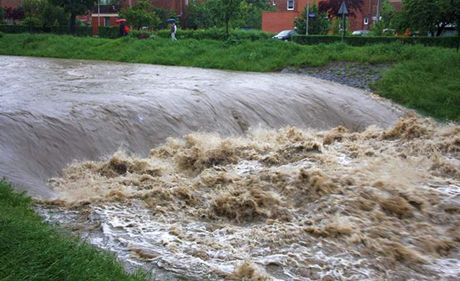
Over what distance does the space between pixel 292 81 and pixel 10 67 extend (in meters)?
10.1

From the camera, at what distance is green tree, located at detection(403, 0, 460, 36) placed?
21.7 meters

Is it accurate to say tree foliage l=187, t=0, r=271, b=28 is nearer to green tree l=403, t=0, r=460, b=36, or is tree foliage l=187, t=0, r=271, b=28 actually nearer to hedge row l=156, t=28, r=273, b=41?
hedge row l=156, t=28, r=273, b=41

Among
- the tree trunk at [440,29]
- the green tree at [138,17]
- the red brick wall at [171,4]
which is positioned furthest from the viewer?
the red brick wall at [171,4]

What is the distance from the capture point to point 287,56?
876 inches

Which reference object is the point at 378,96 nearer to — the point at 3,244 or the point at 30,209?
the point at 30,209

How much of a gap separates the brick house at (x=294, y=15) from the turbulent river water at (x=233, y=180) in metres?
34.6

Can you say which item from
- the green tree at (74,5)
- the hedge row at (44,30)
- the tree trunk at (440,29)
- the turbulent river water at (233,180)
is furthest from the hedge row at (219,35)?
the turbulent river water at (233,180)

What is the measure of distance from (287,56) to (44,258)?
18597 millimetres

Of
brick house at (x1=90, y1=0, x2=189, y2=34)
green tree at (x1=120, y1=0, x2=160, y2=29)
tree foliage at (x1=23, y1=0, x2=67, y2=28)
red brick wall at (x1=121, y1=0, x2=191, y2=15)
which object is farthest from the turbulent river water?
brick house at (x1=90, y1=0, x2=189, y2=34)

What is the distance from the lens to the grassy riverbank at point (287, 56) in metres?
17.5

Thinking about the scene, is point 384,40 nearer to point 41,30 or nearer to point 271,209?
point 271,209

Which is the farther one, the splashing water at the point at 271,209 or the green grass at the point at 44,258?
the splashing water at the point at 271,209

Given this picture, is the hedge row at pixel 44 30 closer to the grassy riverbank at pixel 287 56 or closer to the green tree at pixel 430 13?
the grassy riverbank at pixel 287 56

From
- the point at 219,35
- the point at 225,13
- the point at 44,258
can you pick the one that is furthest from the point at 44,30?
the point at 44,258
